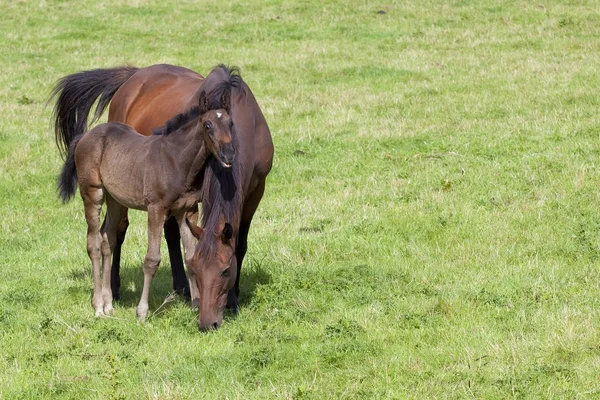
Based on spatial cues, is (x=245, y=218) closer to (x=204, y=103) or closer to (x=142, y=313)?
(x=142, y=313)

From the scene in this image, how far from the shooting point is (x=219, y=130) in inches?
267

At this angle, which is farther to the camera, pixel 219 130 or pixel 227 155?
pixel 219 130

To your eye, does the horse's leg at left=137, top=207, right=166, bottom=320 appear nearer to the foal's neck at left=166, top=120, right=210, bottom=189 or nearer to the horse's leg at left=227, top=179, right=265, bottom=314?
the foal's neck at left=166, top=120, right=210, bottom=189

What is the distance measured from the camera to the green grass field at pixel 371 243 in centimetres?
643

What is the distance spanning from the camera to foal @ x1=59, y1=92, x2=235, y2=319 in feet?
23.7

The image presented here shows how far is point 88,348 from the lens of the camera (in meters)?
7.12

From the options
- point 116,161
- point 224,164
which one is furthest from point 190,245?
point 224,164

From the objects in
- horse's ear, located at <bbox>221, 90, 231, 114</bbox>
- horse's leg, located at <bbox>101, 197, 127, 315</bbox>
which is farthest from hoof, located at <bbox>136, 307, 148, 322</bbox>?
horse's ear, located at <bbox>221, 90, 231, 114</bbox>

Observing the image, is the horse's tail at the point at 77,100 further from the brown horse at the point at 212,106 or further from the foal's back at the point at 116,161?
the foal's back at the point at 116,161

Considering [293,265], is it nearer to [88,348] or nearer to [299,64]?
[88,348]

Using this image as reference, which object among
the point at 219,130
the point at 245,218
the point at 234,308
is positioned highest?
the point at 219,130

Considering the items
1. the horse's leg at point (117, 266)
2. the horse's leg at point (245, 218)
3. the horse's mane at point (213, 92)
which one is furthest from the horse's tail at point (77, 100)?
the horse's leg at point (245, 218)

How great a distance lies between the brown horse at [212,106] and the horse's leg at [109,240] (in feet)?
1.75

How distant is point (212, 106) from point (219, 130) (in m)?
0.34
